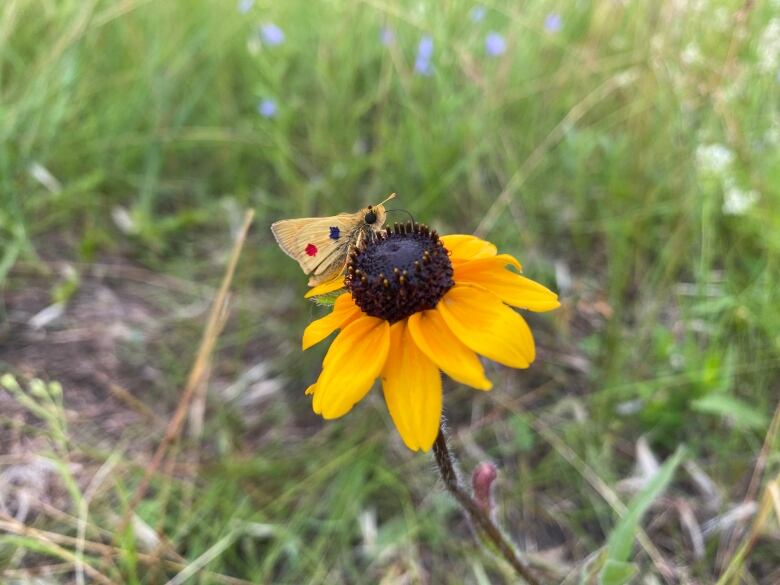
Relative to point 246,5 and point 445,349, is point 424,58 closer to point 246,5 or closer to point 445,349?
point 246,5

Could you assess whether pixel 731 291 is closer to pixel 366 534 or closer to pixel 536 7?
pixel 366 534

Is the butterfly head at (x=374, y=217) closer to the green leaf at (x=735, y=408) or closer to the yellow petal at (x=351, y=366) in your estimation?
the yellow petal at (x=351, y=366)

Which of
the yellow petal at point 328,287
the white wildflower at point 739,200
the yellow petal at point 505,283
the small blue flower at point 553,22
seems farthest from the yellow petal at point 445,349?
the small blue flower at point 553,22

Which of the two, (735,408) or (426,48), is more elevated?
(426,48)

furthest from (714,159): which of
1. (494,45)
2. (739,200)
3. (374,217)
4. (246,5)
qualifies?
(246,5)

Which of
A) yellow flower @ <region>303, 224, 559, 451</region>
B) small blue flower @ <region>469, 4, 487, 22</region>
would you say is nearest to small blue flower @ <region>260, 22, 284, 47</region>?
small blue flower @ <region>469, 4, 487, 22</region>

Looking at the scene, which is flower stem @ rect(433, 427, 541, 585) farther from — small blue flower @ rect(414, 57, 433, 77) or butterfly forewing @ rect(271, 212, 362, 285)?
small blue flower @ rect(414, 57, 433, 77)
